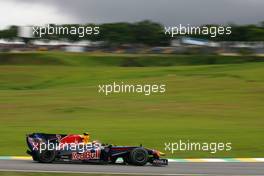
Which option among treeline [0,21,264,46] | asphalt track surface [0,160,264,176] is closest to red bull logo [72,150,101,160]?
asphalt track surface [0,160,264,176]

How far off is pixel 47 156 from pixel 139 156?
220 centimetres

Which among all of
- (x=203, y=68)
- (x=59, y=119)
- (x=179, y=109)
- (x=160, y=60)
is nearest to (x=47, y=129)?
(x=59, y=119)

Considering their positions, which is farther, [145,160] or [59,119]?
[59,119]

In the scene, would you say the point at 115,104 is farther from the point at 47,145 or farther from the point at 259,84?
the point at 47,145

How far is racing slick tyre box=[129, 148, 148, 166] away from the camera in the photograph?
15.1m

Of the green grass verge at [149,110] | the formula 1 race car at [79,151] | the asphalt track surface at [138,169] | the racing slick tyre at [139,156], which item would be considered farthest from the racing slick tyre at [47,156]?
the green grass verge at [149,110]

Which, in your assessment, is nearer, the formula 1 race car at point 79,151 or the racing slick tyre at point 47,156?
the formula 1 race car at point 79,151

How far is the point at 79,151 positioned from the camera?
1502 centimetres

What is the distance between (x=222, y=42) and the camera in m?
93.4

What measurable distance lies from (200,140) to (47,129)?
270 inches

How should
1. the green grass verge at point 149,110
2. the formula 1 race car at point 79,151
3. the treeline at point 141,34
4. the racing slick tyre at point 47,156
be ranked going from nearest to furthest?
the formula 1 race car at point 79,151
the racing slick tyre at point 47,156
the green grass verge at point 149,110
the treeline at point 141,34

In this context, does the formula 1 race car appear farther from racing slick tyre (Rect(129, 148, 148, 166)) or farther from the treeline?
the treeline

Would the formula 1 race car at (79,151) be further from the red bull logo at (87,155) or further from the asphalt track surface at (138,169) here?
the asphalt track surface at (138,169)

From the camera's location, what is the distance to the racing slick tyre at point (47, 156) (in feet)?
49.3
